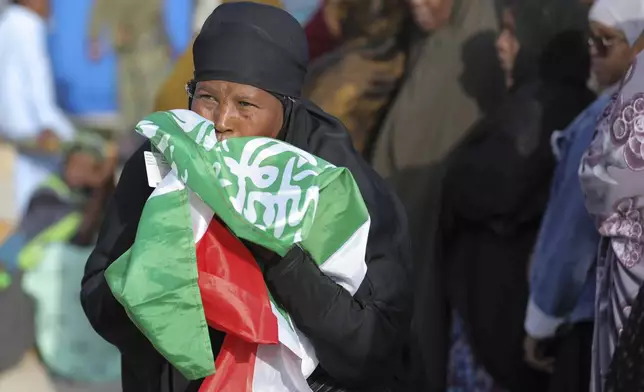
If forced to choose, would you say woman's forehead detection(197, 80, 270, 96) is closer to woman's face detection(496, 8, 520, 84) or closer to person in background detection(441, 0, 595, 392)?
person in background detection(441, 0, 595, 392)

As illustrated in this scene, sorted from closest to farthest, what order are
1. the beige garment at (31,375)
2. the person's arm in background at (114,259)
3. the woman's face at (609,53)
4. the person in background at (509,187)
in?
1. the person's arm in background at (114,259)
2. the woman's face at (609,53)
3. the person in background at (509,187)
4. the beige garment at (31,375)

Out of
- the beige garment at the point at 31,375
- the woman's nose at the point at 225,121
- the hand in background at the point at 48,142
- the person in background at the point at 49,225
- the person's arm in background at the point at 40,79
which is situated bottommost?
the beige garment at the point at 31,375

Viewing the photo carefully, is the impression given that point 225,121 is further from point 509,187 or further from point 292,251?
point 509,187

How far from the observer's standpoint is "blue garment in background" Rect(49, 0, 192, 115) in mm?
3676

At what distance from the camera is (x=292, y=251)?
1.84 m

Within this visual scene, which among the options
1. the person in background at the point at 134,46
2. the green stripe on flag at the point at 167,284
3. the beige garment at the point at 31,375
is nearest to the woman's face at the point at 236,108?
the green stripe on flag at the point at 167,284

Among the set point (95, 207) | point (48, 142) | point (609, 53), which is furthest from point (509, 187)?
point (48, 142)

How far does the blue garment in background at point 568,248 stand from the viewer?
8.89 ft

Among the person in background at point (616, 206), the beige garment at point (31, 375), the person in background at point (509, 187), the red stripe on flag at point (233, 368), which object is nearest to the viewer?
the red stripe on flag at point (233, 368)

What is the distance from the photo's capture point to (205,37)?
201 centimetres

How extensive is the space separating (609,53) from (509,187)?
25.9 inches

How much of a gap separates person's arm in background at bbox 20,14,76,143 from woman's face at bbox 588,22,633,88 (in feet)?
6.48

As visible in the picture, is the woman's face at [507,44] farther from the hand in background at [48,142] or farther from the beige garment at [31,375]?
the beige garment at [31,375]

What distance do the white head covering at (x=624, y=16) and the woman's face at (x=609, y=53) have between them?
0.8 inches
